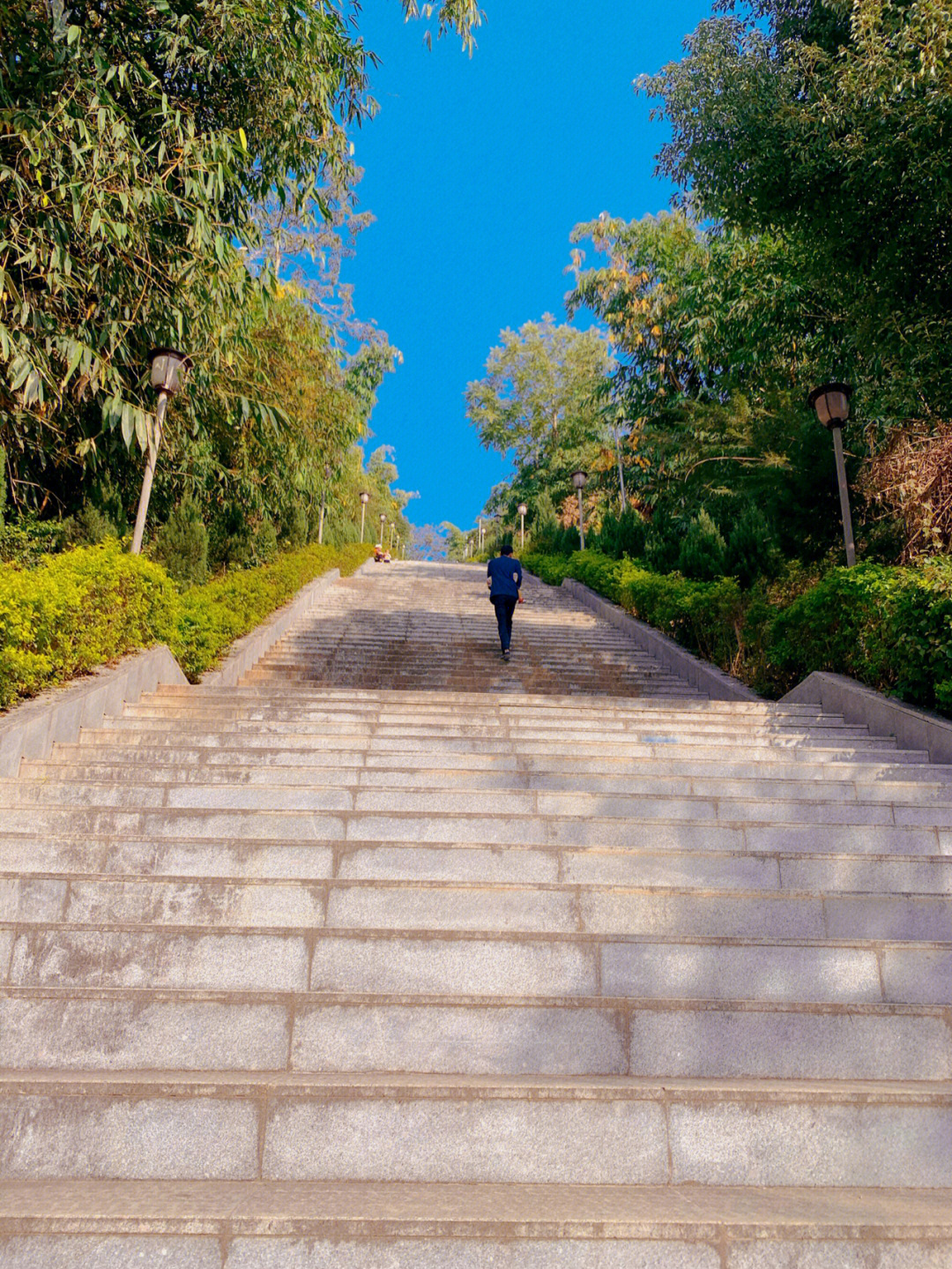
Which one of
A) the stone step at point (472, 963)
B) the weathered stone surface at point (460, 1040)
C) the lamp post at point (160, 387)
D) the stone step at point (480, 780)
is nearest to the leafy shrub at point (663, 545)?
the lamp post at point (160, 387)

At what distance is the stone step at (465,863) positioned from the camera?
3.53m

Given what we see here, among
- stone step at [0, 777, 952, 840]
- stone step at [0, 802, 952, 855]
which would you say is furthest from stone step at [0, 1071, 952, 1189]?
stone step at [0, 777, 952, 840]

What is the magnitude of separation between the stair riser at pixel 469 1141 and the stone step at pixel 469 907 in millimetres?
881

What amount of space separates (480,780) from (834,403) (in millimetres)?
6444

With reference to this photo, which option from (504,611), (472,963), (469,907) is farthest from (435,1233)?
(504,611)

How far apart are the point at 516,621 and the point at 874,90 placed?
8929 millimetres

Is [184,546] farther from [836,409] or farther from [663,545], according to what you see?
[836,409]

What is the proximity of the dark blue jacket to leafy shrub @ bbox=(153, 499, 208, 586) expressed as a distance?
515 cm

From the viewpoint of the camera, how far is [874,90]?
8188 millimetres

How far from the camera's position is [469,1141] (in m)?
2.30

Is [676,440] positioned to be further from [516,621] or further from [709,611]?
[709,611]

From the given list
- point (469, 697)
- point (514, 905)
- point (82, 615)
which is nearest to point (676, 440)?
Answer: point (469, 697)

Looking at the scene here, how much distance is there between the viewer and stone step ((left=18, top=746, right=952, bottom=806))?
4.46 meters

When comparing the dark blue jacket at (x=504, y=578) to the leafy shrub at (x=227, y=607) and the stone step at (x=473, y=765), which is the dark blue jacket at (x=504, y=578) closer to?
the leafy shrub at (x=227, y=607)
